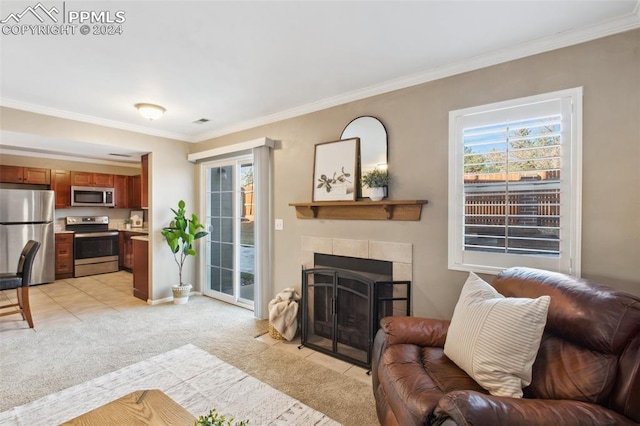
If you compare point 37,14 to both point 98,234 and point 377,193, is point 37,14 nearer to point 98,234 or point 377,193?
point 377,193

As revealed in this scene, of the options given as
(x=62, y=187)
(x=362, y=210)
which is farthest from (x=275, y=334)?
(x=62, y=187)

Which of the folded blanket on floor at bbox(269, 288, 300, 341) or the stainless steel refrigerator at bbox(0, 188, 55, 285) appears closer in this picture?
the folded blanket on floor at bbox(269, 288, 300, 341)

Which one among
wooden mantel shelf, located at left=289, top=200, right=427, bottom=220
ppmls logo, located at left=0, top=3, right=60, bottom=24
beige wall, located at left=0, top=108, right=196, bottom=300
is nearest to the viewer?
ppmls logo, located at left=0, top=3, right=60, bottom=24

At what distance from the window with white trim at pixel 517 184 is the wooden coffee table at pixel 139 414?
207 cm

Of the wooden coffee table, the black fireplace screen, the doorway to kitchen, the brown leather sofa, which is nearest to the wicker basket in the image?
the black fireplace screen

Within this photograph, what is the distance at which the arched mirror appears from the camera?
2.84m

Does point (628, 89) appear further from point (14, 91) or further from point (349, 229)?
point (14, 91)

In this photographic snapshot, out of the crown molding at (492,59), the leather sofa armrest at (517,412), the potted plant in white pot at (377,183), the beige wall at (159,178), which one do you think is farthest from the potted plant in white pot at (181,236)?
the leather sofa armrest at (517,412)

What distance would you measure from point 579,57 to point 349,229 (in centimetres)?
213

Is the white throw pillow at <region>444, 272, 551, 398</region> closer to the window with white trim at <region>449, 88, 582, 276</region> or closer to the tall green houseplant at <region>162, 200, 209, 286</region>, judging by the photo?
the window with white trim at <region>449, 88, 582, 276</region>

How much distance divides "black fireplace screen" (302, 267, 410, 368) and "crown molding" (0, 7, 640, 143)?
5.63 feet

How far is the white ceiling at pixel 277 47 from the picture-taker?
1781mm

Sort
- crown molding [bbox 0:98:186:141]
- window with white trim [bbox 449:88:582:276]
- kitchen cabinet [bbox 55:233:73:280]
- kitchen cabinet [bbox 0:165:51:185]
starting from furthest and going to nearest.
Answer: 1. kitchen cabinet [bbox 55:233:73:280]
2. kitchen cabinet [bbox 0:165:51:185]
3. crown molding [bbox 0:98:186:141]
4. window with white trim [bbox 449:88:582:276]

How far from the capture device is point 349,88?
9.60ft
